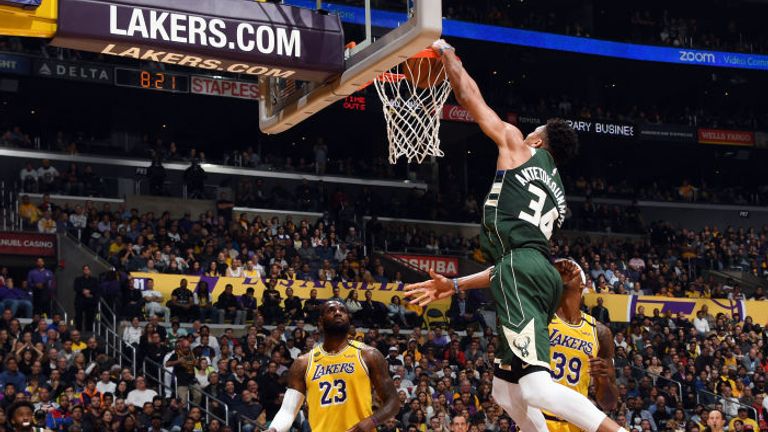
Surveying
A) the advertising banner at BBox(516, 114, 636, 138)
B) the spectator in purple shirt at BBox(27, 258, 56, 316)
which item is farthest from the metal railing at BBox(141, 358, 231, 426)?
the advertising banner at BBox(516, 114, 636, 138)

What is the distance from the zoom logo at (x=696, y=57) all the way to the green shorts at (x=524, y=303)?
35483mm

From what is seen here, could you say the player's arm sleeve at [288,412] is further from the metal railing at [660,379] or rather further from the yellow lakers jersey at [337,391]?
the metal railing at [660,379]

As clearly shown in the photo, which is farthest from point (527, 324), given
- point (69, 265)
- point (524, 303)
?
point (69, 265)

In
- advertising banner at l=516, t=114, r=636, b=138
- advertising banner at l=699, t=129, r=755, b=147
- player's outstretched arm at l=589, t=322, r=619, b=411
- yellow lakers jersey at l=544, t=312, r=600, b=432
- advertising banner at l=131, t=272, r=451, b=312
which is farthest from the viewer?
advertising banner at l=699, t=129, r=755, b=147

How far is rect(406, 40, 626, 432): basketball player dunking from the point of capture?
585cm

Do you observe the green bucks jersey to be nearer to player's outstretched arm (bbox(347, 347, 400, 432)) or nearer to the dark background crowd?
player's outstretched arm (bbox(347, 347, 400, 432))

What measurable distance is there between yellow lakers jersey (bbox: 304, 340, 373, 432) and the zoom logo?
3394 cm

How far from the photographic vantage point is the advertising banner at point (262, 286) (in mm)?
21875

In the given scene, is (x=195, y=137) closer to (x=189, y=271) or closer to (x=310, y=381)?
(x=189, y=271)

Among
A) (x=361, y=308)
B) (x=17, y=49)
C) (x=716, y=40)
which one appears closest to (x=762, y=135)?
(x=716, y=40)

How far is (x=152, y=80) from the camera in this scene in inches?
1229

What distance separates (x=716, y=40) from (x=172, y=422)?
31966 mm

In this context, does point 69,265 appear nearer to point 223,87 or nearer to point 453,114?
point 223,87

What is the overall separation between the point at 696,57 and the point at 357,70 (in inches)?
1319
